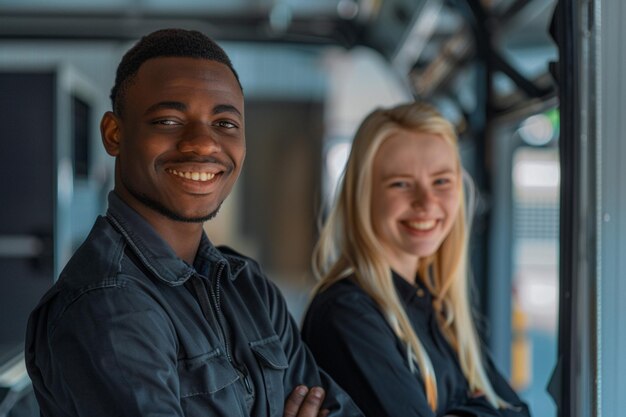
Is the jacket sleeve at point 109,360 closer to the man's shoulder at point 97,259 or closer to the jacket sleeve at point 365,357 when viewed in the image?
the man's shoulder at point 97,259

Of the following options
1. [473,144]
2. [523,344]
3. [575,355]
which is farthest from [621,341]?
[523,344]

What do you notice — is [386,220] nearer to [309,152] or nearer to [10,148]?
[10,148]

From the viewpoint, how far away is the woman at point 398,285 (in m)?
1.66

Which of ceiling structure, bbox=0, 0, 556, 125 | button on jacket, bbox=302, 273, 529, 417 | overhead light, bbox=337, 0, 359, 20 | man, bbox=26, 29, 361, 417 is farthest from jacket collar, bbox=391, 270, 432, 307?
overhead light, bbox=337, 0, 359, 20

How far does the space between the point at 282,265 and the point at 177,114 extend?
9.69m

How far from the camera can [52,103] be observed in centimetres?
388

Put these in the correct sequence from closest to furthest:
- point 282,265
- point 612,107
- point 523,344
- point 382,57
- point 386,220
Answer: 1. point 612,107
2. point 386,220
3. point 382,57
4. point 523,344
5. point 282,265

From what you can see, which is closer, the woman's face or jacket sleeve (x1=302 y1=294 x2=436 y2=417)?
jacket sleeve (x1=302 y1=294 x2=436 y2=417)

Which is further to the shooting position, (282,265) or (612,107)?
(282,265)

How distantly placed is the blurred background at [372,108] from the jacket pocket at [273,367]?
754 millimetres

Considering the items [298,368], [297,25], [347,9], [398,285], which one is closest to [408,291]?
[398,285]

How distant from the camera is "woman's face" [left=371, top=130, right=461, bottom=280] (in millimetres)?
1828

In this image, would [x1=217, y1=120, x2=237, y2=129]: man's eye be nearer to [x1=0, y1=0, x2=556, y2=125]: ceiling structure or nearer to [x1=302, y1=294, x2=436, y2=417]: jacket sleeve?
[x1=302, y1=294, x2=436, y2=417]: jacket sleeve

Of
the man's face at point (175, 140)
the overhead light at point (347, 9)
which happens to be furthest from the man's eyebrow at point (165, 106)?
the overhead light at point (347, 9)
